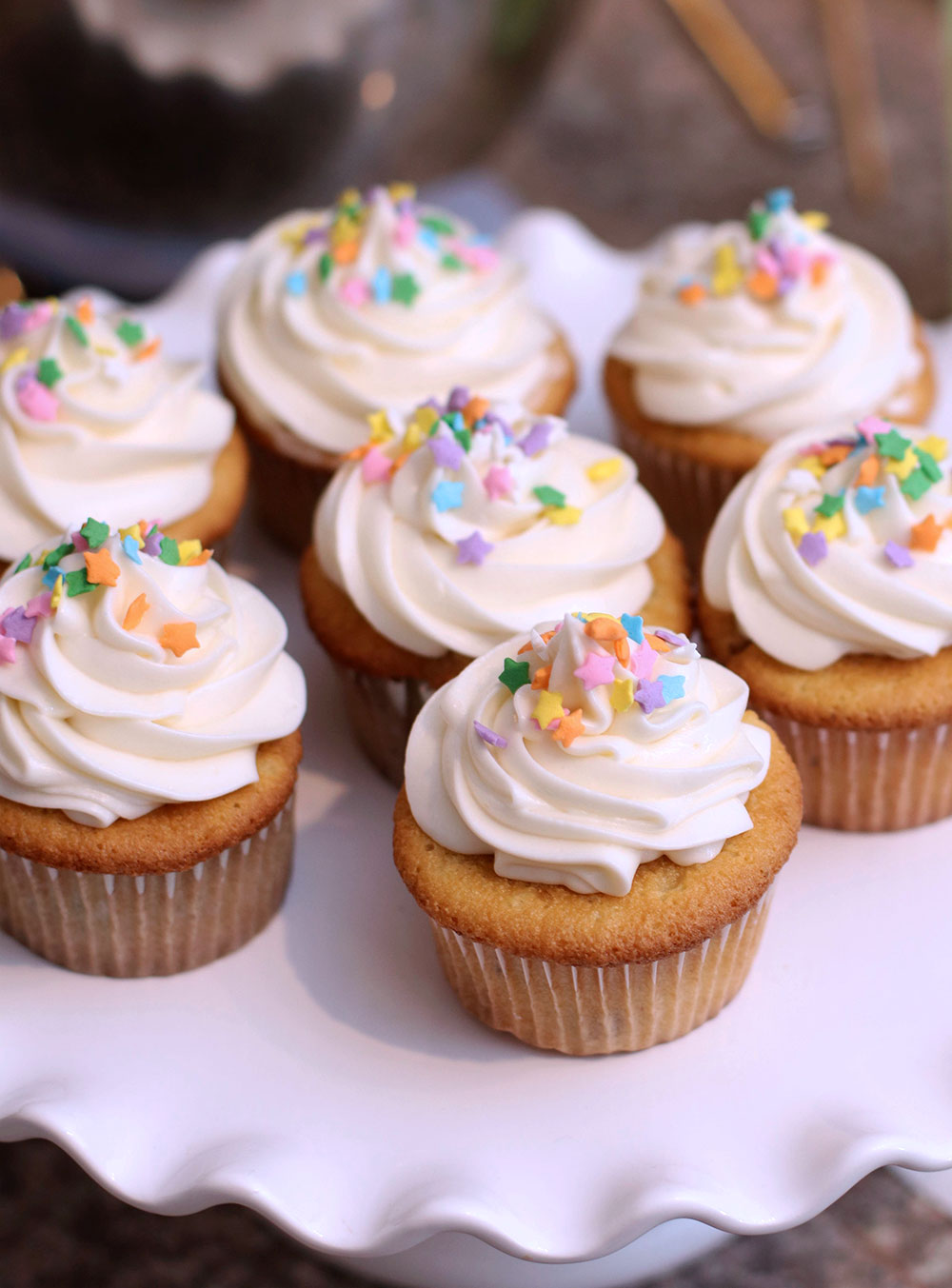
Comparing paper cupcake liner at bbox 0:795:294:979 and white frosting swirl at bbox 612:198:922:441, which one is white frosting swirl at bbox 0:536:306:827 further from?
white frosting swirl at bbox 612:198:922:441

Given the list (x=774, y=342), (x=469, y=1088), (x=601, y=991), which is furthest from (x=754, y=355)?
(x=469, y=1088)

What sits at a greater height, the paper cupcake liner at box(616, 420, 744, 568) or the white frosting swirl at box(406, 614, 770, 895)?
the white frosting swirl at box(406, 614, 770, 895)

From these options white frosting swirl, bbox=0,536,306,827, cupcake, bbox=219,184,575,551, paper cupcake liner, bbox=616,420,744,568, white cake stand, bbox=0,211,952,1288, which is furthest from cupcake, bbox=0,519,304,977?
paper cupcake liner, bbox=616,420,744,568

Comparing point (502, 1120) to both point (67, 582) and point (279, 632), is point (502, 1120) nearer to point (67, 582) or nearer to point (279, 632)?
point (279, 632)

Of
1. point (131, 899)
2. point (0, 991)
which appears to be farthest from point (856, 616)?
point (0, 991)

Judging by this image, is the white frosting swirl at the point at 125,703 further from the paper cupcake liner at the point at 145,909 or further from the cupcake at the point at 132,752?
the paper cupcake liner at the point at 145,909

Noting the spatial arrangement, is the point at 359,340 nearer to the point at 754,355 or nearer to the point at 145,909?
the point at 754,355

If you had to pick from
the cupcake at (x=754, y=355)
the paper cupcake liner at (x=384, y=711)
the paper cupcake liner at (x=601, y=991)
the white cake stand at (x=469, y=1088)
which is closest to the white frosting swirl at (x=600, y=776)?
the paper cupcake liner at (x=601, y=991)
